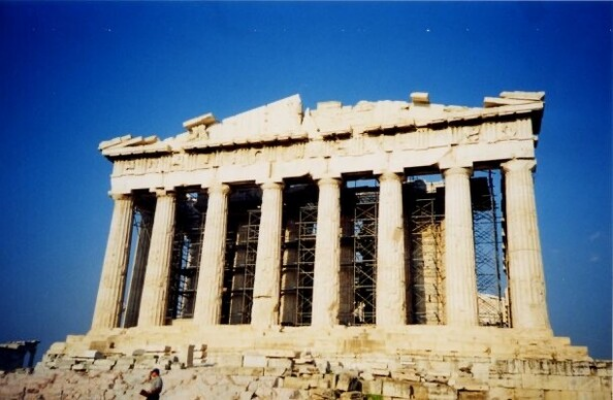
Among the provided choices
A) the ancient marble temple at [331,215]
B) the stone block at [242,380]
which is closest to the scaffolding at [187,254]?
the ancient marble temple at [331,215]

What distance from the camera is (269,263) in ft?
69.9

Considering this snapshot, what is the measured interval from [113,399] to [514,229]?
45.8ft

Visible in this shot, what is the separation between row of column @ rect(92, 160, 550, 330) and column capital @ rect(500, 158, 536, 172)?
0.11ft

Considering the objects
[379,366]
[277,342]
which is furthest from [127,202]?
[379,366]

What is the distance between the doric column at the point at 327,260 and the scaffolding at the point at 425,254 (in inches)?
187

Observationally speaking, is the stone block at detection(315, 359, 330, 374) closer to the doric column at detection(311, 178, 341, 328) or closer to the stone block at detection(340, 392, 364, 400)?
the stone block at detection(340, 392, 364, 400)

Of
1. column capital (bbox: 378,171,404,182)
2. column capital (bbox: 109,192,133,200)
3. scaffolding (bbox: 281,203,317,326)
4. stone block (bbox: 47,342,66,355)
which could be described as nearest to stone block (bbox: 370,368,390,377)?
column capital (bbox: 378,171,404,182)

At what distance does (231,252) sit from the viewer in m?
27.1

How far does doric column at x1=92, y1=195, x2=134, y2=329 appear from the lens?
22.5 m

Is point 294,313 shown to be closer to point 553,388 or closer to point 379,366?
point 379,366

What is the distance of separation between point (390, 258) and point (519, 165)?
5773 mm

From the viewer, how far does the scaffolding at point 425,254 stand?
23.7 meters

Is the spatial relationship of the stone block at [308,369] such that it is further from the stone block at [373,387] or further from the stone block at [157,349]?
the stone block at [157,349]

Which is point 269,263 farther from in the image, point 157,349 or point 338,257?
point 157,349
